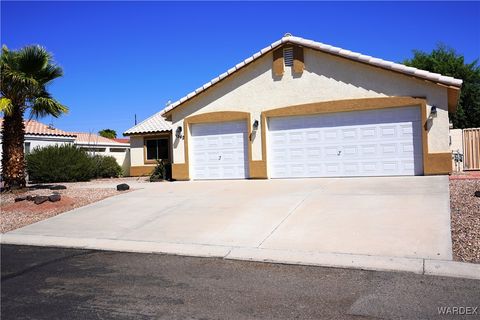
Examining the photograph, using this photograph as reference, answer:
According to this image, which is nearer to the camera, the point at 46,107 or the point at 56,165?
the point at 46,107

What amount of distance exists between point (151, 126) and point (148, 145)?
116 cm

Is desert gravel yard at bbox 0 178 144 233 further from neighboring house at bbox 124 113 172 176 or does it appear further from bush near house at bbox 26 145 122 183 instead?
neighboring house at bbox 124 113 172 176

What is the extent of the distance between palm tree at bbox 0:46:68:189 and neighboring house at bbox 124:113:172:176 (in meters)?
9.59

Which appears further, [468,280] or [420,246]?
[420,246]

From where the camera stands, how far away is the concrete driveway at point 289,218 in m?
8.38

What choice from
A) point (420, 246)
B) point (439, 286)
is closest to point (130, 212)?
point (420, 246)

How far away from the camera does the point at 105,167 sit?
90.3 feet

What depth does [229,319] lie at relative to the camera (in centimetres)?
503

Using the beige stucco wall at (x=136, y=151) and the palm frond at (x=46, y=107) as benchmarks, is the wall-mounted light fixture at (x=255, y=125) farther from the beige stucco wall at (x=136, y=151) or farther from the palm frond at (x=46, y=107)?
the beige stucco wall at (x=136, y=151)

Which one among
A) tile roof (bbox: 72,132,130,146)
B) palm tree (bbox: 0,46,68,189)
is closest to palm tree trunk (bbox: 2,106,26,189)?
palm tree (bbox: 0,46,68,189)

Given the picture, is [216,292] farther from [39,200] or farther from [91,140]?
[91,140]

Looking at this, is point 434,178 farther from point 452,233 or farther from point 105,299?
point 105,299

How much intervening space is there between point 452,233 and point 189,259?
479 cm

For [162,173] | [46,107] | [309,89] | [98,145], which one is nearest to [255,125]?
[309,89]
